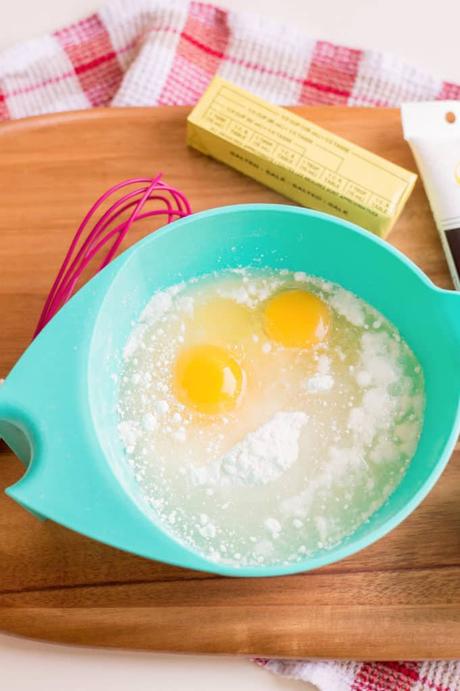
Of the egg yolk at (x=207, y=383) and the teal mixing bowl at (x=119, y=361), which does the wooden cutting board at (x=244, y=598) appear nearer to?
the teal mixing bowl at (x=119, y=361)

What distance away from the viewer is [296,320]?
3.00 ft

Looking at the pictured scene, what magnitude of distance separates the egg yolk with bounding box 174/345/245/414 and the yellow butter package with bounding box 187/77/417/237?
22 cm

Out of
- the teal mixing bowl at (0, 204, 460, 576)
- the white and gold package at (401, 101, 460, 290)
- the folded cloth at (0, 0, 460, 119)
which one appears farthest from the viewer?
the folded cloth at (0, 0, 460, 119)

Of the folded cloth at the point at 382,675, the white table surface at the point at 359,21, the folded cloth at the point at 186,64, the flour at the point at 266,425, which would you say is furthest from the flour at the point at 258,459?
the white table surface at the point at 359,21

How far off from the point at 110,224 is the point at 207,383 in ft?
0.76

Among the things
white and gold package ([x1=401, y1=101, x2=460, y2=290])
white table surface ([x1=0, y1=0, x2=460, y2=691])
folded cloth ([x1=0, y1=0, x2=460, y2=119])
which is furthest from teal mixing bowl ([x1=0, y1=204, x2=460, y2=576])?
white table surface ([x1=0, y1=0, x2=460, y2=691])

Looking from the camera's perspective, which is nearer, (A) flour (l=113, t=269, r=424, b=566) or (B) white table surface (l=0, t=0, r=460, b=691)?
(A) flour (l=113, t=269, r=424, b=566)

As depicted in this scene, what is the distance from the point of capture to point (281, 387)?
900 millimetres

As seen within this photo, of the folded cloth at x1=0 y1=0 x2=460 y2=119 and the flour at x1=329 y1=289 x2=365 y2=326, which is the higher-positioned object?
the folded cloth at x1=0 y1=0 x2=460 y2=119

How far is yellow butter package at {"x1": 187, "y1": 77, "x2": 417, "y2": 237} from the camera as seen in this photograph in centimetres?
93

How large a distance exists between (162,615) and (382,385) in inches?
13.1

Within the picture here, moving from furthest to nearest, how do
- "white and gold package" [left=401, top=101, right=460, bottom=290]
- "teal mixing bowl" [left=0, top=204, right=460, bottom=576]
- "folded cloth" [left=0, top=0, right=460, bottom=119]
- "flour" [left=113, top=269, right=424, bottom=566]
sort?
"folded cloth" [left=0, top=0, right=460, bottom=119], "white and gold package" [left=401, top=101, right=460, bottom=290], "flour" [left=113, top=269, right=424, bottom=566], "teal mixing bowl" [left=0, top=204, right=460, bottom=576]

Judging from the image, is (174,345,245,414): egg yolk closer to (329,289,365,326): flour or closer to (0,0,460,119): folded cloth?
(329,289,365,326): flour

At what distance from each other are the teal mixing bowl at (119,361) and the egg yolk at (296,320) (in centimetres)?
4
